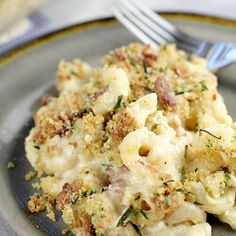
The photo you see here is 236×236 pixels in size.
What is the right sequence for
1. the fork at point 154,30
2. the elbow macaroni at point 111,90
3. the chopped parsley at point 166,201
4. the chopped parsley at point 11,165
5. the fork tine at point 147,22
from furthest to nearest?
the fork tine at point 147,22 < the fork at point 154,30 < the chopped parsley at point 11,165 < the elbow macaroni at point 111,90 < the chopped parsley at point 166,201

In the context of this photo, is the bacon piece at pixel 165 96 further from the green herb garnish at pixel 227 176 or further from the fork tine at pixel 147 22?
the fork tine at pixel 147 22

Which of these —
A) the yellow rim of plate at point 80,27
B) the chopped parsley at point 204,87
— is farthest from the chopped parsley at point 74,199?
the yellow rim of plate at point 80,27

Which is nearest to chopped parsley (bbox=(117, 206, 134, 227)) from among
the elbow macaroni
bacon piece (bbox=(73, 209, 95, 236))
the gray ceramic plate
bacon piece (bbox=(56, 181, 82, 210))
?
bacon piece (bbox=(73, 209, 95, 236))

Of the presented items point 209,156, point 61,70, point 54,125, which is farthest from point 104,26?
point 209,156

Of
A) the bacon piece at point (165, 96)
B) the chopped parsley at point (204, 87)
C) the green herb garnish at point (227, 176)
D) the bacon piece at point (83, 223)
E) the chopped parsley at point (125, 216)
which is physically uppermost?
the bacon piece at point (165, 96)

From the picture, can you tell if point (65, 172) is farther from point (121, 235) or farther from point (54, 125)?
point (121, 235)

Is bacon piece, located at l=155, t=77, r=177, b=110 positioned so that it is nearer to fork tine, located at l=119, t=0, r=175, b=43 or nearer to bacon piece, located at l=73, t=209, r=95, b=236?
bacon piece, located at l=73, t=209, r=95, b=236
